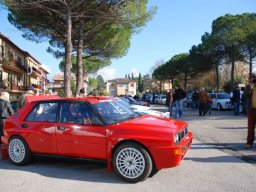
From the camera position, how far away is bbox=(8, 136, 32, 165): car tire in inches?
266

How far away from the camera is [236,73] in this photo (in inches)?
2237

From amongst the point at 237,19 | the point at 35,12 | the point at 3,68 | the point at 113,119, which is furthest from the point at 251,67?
the point at 113,119

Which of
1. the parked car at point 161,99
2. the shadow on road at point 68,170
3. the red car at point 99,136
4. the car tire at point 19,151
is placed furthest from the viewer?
the parked car at point 161,99

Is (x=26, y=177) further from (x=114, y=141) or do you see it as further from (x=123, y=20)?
(x=123, y=20)

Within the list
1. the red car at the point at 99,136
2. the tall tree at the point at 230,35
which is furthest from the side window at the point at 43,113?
the tall tree at the point at 230,35

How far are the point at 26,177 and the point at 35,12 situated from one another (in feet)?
55.0

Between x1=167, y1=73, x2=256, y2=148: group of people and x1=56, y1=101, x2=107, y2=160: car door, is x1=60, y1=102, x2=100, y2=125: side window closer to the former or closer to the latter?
x1=56, y1=101, x2=107, y2=160: car door

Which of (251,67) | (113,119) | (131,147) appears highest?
(251,67)

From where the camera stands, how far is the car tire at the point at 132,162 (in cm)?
549

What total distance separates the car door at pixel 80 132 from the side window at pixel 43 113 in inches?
7.3

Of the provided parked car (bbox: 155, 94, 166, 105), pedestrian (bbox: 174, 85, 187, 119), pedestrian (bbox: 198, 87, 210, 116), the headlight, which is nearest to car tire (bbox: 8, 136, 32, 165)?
the headlight

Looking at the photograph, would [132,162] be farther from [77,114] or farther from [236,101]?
[236,101]

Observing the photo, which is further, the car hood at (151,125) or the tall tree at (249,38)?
the tall tree at (249,38)

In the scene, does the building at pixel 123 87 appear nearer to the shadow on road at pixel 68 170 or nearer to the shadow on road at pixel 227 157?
the shadow on road at pixel 227 157
